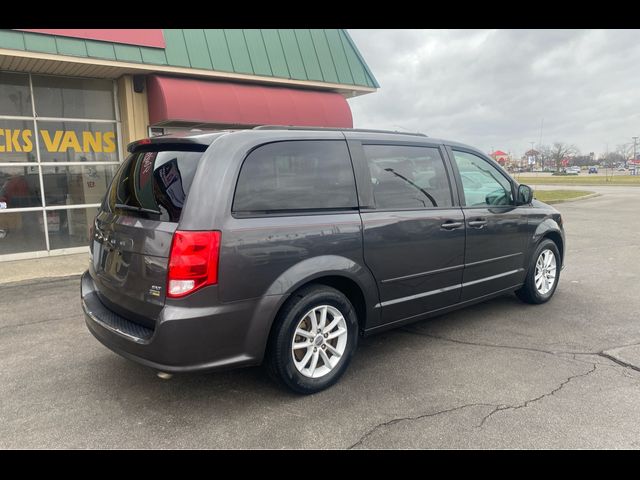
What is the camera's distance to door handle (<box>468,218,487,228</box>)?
14.2ft

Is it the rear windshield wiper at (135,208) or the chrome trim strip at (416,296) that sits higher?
the rear windshield wiper at (135,208)

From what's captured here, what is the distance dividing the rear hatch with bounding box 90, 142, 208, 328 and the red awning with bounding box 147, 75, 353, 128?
5596mm

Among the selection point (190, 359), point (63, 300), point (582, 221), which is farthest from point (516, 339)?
point (582, 221)

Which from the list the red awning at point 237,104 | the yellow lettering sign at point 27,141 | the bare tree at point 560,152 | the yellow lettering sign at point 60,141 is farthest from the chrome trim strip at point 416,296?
the bare tree at point 560,152

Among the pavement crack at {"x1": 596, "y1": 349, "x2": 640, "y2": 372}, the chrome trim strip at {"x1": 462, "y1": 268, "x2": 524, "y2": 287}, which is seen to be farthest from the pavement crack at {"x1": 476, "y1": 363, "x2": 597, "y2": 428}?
the chrome trim strip at {"x1": 462, "y1": 268, "x2": 524, "y2": 287}

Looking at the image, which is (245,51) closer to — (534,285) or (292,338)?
(534,285)

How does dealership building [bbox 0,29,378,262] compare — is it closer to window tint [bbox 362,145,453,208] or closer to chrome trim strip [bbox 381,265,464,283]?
window tint [bbox 362,145,453,208]

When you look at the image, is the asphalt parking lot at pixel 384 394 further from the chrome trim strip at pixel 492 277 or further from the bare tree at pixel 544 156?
the bare tree at pixel 544 156

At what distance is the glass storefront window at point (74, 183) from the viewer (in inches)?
351

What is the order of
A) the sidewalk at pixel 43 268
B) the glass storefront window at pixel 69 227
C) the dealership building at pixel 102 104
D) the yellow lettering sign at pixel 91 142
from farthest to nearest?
the yellow lettering sign at pixel 91 142, the glass storefront window at pixel 69 227, the dealership building at pixel 102 104, the sidewalk at pixel 43 268

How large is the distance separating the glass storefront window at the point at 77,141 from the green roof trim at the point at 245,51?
174 cm

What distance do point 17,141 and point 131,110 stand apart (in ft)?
6.67
